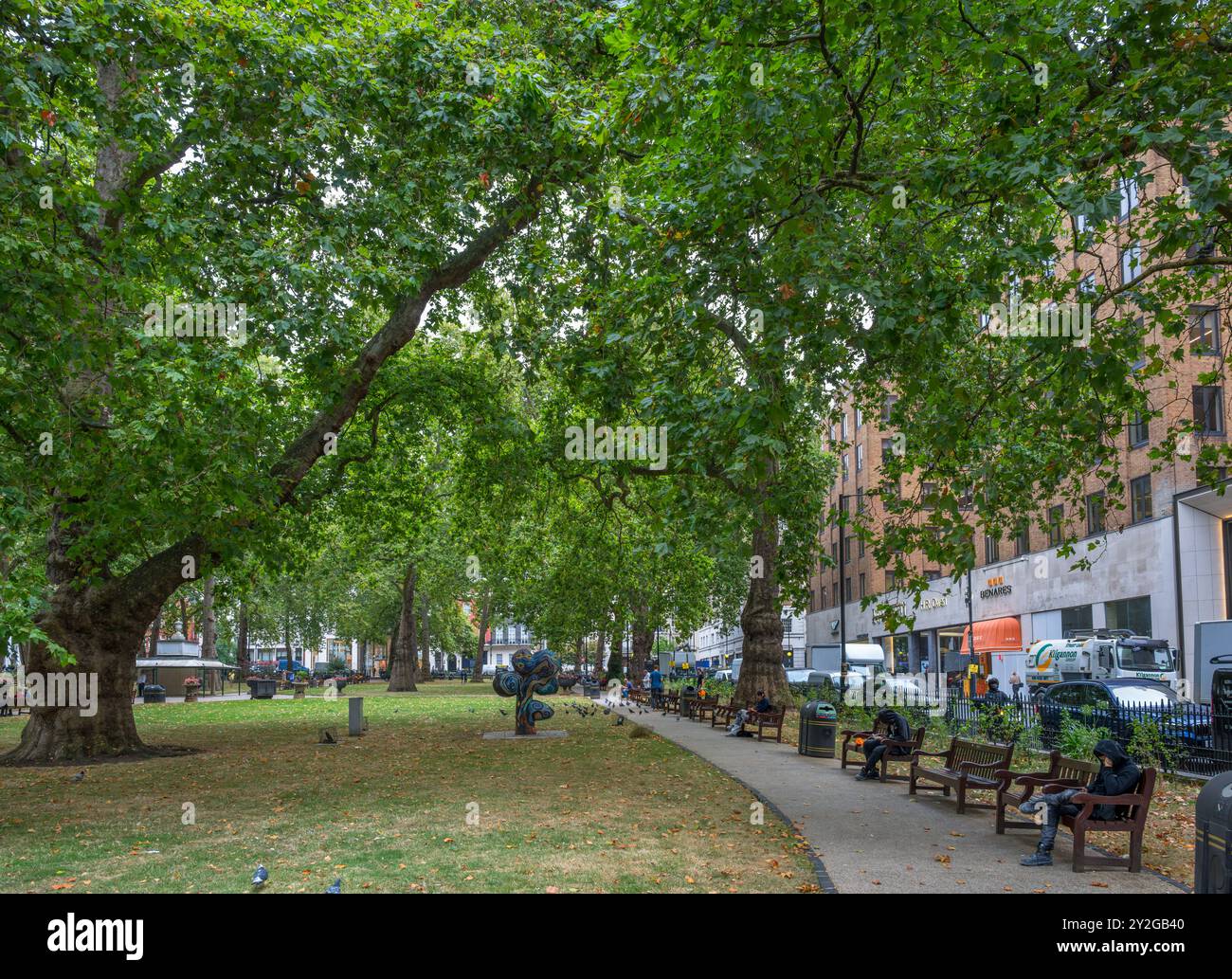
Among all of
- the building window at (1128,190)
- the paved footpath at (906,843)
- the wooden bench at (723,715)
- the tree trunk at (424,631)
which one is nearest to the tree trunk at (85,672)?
the paved footpath at (906,843)

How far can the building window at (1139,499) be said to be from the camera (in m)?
34.9

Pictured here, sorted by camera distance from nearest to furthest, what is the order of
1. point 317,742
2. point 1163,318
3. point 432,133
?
point 1163,318, point 432,133, point 317,742

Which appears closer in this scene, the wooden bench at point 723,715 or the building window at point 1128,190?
the building window at point 1128,190

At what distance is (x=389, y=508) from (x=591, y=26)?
12.6m

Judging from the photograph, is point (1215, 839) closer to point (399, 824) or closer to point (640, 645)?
point (399, 824)

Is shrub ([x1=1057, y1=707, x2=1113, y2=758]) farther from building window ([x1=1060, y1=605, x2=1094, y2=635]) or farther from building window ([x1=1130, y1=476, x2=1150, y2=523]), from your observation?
building window ([x1=1060, y1=605, x2=1094, y2=635])

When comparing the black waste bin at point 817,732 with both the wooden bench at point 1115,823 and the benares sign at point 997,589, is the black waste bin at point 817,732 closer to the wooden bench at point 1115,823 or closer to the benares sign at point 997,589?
the wooden bench at point 1115,823

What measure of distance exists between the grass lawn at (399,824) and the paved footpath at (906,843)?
0.42 metres

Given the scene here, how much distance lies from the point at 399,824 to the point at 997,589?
137 ft

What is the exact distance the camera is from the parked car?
14859 millimetres

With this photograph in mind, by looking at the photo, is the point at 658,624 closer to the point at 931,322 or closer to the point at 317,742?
the point at 317,742

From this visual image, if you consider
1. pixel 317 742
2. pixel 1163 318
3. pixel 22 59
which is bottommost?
pixel 317 742
